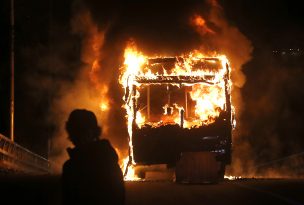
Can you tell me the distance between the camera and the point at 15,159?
32094 mm

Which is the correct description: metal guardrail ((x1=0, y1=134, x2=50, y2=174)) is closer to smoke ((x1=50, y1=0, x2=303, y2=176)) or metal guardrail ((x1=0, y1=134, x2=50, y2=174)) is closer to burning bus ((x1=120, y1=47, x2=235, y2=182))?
smoke ((x1=50, y1=0, x2=303, y2=176))

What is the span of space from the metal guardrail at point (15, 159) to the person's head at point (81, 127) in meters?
22.2

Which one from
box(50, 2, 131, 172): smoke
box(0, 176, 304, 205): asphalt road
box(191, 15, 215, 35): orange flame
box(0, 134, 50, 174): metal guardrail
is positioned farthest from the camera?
box(191, 15, 215, 35): orange flame

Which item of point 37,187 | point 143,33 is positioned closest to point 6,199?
point 37,187

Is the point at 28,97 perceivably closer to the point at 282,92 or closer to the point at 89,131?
the point at 282,92

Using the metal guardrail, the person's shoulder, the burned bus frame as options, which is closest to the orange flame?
the burned bus frame

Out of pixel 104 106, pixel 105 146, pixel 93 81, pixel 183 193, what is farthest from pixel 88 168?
pixel 93 81

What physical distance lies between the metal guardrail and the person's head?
22.2 meters

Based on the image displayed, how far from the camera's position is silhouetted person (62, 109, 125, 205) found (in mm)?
6465

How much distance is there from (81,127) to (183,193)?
36.5 ft

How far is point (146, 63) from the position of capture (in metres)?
23.3

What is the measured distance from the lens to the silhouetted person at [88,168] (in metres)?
6.46

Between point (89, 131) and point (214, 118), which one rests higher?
point (214, 118)

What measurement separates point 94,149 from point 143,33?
80.8ft
